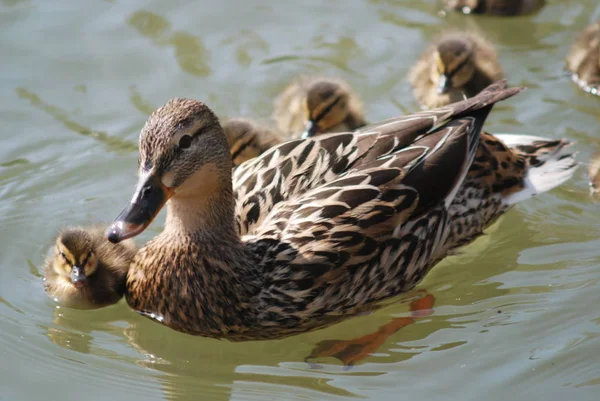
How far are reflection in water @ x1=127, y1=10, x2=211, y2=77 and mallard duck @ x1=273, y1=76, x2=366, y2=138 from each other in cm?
60

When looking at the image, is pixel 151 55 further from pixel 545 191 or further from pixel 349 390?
pixel 349 390

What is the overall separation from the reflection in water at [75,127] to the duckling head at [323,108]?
0.92m

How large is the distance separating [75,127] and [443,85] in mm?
2003

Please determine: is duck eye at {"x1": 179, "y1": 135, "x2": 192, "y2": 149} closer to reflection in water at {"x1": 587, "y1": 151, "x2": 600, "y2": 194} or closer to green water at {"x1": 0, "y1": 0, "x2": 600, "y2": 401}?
green water at {"x1": 0, "y1": 0, "x2": 600, "y2": 401}

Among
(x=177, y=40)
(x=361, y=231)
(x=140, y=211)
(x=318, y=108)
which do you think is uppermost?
(x=140, y=211)

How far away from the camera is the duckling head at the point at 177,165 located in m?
3.46

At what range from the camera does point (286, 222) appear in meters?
3.89

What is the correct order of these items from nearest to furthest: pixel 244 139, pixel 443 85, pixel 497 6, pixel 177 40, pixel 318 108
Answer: pixel 244 139
pixel 318 108
pixel 443 85
pixel 177 40
pixel 497 6

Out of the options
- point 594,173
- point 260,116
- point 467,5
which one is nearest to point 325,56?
point 260,116

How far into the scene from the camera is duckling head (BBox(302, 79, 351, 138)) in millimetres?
5211

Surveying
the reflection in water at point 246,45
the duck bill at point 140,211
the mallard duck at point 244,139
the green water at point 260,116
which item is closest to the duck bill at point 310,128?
the mallard duck at point 244,139

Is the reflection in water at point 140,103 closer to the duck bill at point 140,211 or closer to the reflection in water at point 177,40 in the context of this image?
the reflection in water at point 177,40

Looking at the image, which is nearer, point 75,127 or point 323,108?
point 323,108

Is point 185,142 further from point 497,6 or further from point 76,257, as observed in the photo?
point 497,6
